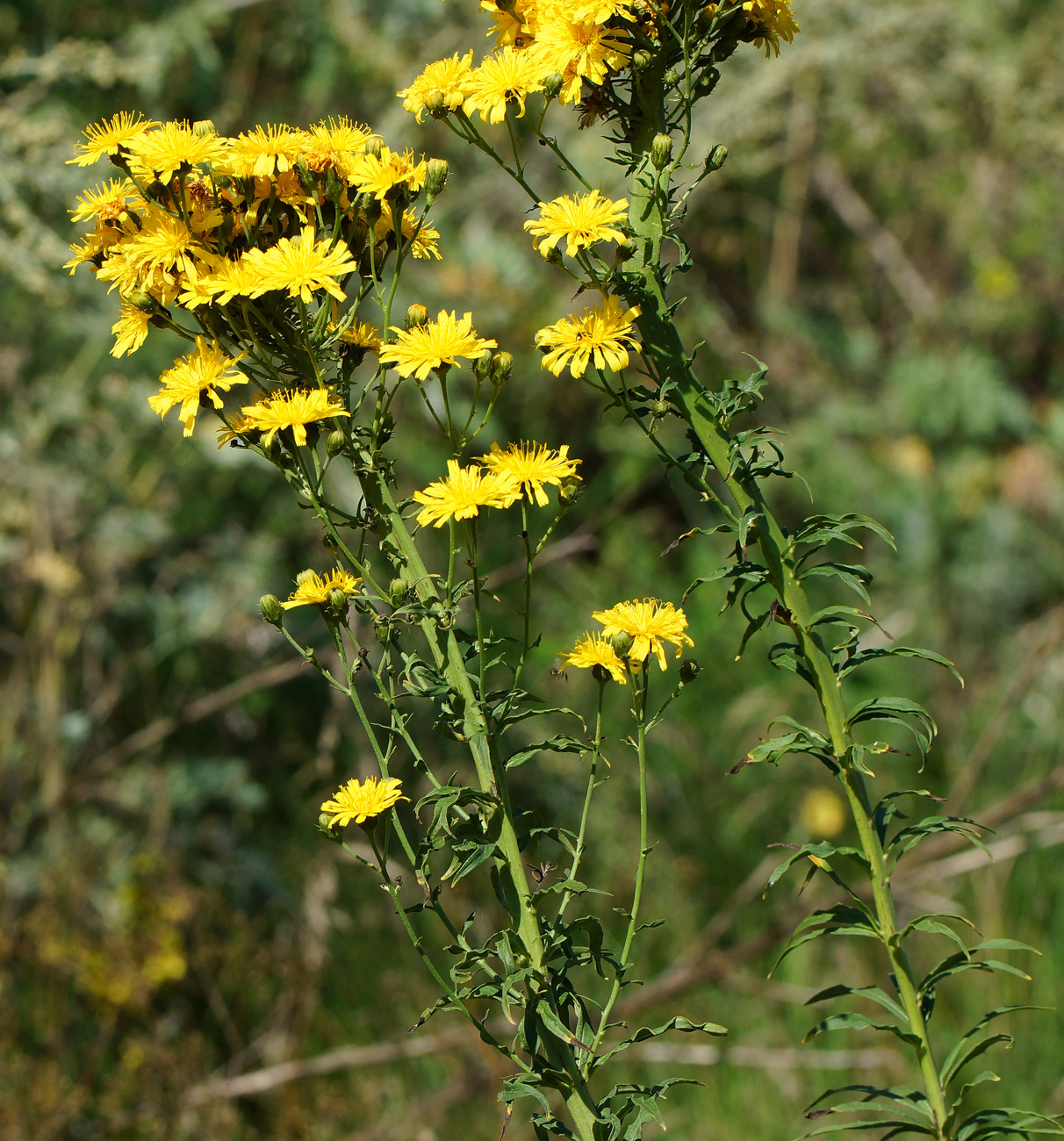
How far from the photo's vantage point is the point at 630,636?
1185 mm

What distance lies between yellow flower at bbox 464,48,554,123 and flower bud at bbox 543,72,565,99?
1 centimetres

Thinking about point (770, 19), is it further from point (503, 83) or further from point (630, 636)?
point (630, 636)

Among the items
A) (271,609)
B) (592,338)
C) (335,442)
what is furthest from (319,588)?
(592,338)

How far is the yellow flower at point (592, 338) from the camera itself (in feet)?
3.61

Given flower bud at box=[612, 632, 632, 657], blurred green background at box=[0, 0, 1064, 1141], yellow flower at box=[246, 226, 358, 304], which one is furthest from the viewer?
blurred green background at box=[0, 0, 1064, 1141]

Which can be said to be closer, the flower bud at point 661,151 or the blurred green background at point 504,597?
the flower bud at point 661,151

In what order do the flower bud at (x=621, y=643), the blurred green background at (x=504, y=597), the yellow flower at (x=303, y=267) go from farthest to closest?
the blurred green background at (x=504, y=597) → the flower bud at (x=621, y=643) → the yellow flower at (x=303, y=267)

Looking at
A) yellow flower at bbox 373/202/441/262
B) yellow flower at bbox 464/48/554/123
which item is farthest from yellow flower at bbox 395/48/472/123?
yellow flower at bbox 373/202/441/262

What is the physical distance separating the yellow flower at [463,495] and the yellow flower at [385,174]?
304mm

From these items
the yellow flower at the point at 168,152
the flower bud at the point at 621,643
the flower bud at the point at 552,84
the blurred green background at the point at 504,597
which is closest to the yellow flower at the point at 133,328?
the yellow flower at the point at 168,152

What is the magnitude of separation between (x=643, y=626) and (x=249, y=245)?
22.8 inches

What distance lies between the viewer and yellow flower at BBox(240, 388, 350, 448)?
3.47ft

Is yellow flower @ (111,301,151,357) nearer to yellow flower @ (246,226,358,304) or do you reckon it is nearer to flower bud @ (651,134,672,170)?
yellow flower @ (246,226,358,304)

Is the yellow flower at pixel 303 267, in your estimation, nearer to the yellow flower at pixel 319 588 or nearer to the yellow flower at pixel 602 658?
the yellow flower at pixel 319 588
